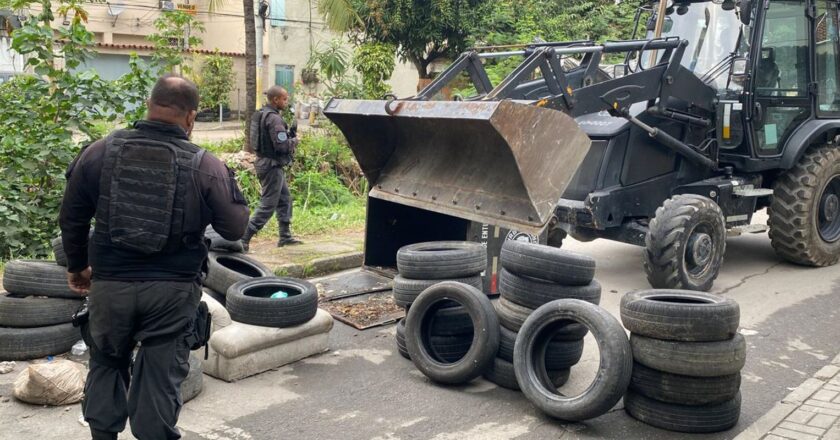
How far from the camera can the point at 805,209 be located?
8422 mm

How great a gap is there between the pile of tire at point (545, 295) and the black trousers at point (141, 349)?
2.21 meters

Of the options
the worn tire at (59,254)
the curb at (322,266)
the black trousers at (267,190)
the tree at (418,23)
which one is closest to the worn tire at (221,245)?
the curb at (322,266)

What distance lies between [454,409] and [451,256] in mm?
1308

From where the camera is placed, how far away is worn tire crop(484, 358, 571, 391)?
5141mm

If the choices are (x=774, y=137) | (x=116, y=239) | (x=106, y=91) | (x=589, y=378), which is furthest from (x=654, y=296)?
(x=106, y=91)

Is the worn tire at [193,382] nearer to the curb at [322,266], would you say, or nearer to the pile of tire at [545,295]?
the pile of tire at [545,295]

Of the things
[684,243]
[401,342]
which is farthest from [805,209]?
[401,342]

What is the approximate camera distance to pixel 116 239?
3531mm

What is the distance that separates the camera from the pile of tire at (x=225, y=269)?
621 centimetres

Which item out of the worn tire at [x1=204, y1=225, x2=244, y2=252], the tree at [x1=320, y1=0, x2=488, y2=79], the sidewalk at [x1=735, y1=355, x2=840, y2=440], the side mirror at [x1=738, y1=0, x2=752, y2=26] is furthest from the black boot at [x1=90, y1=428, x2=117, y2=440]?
the tree at [x1=320, y1=0, x2=488, y2=79]

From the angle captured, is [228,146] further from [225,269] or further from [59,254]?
[59,254]

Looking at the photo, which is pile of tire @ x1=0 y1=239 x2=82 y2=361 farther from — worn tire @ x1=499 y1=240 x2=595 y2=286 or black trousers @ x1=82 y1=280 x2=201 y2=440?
worn tire @ x1=499 y1=240 x2=595 y2=286

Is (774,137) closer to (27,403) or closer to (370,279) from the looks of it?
(370,279)

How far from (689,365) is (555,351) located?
2.87 ft
